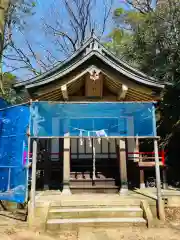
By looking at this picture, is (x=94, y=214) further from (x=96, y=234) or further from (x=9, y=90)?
(x=9, y=90)

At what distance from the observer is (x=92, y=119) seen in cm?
848

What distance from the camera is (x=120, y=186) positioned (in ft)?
30.0

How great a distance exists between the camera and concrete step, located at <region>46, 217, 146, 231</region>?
6.03 m

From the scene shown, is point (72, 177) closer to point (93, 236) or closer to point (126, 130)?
point (126, 130)

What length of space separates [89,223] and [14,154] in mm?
2668

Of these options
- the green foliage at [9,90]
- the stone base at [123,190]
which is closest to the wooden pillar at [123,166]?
the stone base at [123,190]

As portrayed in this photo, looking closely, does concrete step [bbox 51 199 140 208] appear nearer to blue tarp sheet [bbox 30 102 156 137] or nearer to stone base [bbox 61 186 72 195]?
stone base [bbox 61 186 72 195]

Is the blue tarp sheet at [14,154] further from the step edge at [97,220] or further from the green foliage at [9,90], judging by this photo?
the green foliage at [9,90]

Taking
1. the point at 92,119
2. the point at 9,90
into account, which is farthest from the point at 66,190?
the point at 9,90

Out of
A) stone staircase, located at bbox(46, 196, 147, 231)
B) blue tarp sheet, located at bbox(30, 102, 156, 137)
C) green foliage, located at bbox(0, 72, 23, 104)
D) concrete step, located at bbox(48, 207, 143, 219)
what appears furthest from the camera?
green foliage, located at bbox(0, 72, 23, 104)

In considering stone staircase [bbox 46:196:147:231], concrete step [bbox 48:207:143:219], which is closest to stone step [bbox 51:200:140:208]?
stone staircase [bbox 46:196:147:231]

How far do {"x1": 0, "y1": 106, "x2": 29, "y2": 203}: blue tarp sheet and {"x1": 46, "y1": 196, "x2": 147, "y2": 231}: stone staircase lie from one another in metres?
1.00

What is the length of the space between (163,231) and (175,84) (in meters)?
7.67

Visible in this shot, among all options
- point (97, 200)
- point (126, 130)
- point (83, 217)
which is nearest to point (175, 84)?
point (126, 130)
